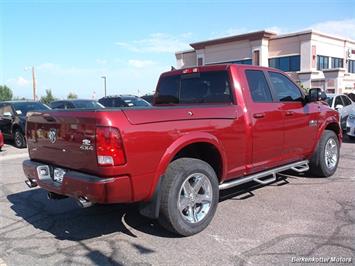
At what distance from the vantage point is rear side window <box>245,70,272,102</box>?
561 cm

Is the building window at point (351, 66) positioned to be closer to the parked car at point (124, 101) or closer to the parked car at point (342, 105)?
the parked car at point (342, 105)

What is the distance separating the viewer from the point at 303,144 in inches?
257

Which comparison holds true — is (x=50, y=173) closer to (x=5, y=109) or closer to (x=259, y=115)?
(x=259, y=115)

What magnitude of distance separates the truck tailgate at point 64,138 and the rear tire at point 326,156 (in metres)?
4.38

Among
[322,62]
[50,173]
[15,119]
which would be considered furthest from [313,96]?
[322,62]

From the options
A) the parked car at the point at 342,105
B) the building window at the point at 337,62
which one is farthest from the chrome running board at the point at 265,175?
the building window at the point at 337,62

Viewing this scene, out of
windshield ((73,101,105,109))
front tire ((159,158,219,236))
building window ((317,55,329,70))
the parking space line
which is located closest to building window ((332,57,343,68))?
building window ((317,55,329,70))

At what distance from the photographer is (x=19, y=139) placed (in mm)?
13375

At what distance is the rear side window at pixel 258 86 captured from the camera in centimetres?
561

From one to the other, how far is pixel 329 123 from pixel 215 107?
3156mm

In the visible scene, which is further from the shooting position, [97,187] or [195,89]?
[195,89]

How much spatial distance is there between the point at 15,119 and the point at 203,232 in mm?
10786

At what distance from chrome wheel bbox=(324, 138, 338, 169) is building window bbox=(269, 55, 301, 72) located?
37447 mm

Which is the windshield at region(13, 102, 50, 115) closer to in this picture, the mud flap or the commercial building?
the mud flap
